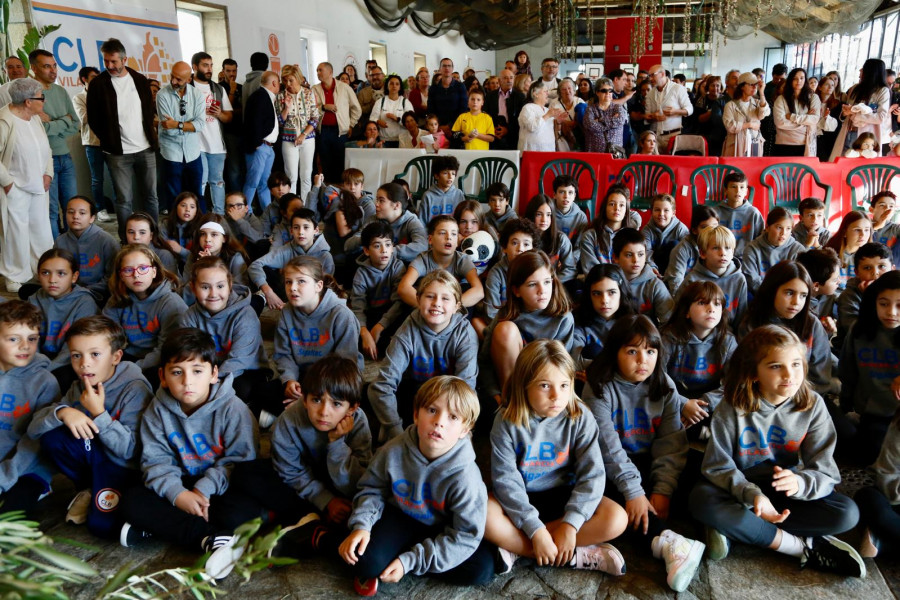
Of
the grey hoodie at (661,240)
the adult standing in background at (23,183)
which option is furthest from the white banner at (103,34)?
the grey hoodie at (661,240)

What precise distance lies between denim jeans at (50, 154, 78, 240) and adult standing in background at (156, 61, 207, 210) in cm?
81

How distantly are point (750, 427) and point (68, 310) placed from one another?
3063 millimetres

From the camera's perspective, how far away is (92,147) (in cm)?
663

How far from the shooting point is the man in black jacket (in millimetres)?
6328

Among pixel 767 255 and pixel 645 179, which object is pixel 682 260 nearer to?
pixel 767 255

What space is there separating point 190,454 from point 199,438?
0.07 meters

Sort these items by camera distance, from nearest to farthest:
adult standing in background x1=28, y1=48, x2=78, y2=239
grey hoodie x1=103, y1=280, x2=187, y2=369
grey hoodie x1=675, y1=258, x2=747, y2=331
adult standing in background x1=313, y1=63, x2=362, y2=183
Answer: grey hoodie x1=103, y1=280, x2=187, y2=369, grey hoodie x1=675, y1=258, x2=747, y2=331, adult standing in background x1=28, y1=48, x2=78, y2=239, adult standing in background x1=313, y1=63, x2=362, y2=183

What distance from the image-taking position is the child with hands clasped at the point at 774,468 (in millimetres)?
2053

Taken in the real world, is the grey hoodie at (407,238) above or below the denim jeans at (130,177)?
below

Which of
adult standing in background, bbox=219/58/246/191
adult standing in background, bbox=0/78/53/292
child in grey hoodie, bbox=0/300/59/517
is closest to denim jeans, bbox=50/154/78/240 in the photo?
adult standing in background, bbox=0/78/53/292

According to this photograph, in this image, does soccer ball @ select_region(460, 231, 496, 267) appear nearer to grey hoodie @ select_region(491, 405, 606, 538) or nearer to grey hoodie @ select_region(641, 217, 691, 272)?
grey hoodie @ select_region(641, 217, 691, 272)

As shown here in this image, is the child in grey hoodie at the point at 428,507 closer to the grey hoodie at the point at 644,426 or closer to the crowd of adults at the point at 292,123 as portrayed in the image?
the grey hoodie at the point at 644,426

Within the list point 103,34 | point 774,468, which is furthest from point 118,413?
point 103,34

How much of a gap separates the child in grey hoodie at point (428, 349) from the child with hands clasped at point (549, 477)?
60cm
